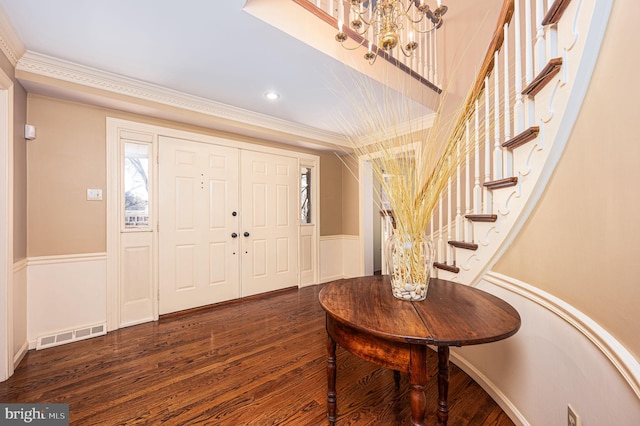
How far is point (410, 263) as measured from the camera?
1.19 m

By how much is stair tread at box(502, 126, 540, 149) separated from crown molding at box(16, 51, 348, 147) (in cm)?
265

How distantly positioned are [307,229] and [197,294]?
1794 millimetres

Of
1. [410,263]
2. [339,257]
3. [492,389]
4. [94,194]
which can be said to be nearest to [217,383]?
[410,263]

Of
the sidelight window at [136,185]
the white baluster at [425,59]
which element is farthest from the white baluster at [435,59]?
the sidelight window at [136,185]

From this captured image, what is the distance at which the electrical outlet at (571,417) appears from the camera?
1013 mm

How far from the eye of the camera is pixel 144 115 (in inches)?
110

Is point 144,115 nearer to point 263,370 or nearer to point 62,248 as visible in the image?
point 62,248

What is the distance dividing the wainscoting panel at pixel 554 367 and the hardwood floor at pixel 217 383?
194 millimetres

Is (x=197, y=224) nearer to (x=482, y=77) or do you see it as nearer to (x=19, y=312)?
(x=19, y=312)

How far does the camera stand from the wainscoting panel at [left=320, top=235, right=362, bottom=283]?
439cm

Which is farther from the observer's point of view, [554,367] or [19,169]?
[19,169]

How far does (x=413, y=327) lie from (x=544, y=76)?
1188mm

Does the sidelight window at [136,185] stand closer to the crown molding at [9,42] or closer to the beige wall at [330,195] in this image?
the crown molding at [9,42]

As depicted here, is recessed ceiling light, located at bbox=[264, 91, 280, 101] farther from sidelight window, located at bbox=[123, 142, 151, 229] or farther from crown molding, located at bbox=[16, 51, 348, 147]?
sidelight window, located at bbox=[123, 142, 151, 229]
